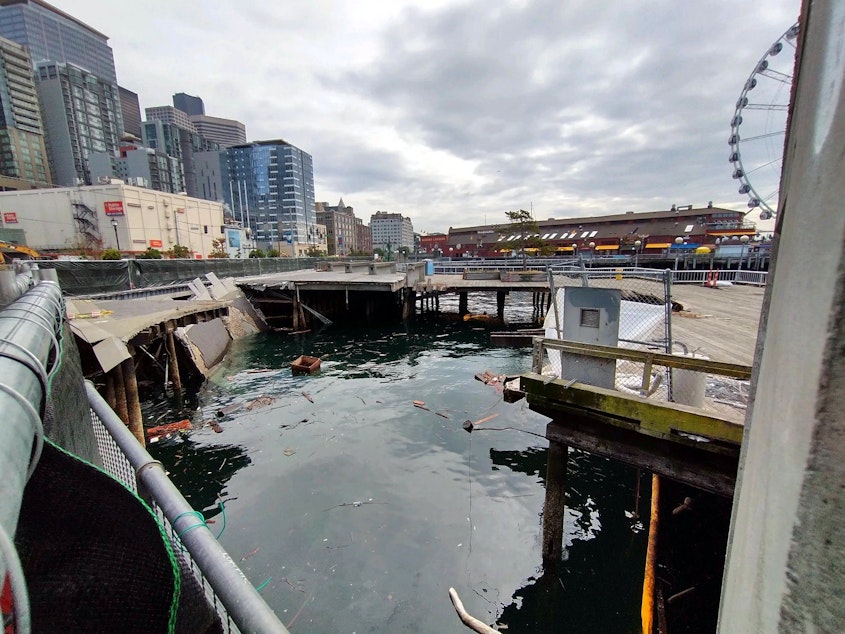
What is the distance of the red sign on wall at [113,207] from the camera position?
50781mm

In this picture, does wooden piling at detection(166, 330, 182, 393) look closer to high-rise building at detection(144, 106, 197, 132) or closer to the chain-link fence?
the chain-link fence

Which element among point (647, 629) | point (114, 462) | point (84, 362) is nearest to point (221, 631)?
point (114, 462)

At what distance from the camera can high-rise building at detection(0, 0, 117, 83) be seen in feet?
429

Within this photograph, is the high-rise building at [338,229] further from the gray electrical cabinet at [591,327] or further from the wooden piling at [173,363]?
the gray electrical cabinet at [591,327]

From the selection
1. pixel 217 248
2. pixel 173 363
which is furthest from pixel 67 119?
pixel 173 363

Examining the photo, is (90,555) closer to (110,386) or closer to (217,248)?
(110,386)

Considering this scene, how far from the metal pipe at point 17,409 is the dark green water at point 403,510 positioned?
474 centimetres

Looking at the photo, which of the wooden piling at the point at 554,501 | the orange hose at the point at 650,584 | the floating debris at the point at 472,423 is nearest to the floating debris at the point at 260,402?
the floating debris at the point at 472,423

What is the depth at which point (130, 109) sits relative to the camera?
170m

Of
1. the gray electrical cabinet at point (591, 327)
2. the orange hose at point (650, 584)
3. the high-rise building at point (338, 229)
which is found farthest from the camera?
the high-rise building at point (338, 229)

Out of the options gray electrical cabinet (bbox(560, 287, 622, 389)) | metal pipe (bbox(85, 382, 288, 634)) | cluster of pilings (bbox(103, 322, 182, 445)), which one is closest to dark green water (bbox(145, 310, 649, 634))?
cluster of pilings (bbox(103, 322, 182, 445))

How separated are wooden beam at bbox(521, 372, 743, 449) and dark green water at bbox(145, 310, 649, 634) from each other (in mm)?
2571

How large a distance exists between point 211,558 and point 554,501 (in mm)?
5250

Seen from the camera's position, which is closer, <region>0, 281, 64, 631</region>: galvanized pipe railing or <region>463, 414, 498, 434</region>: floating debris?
<region>0, 281, 64, 631</region>: galvanized pipe railing
